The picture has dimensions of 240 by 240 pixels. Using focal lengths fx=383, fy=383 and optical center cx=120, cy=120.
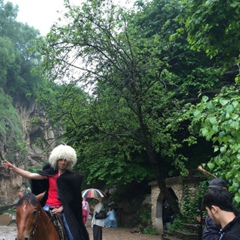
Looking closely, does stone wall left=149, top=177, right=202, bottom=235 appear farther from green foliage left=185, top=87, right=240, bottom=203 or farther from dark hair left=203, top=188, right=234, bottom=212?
dark hair left=203, top=188, right=234, bottom=212

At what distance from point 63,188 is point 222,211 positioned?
10.5 feet

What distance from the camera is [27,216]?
4.48 metres

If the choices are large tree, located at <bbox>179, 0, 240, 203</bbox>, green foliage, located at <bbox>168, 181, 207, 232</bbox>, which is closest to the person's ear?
large tree, located at <bbox>179, 0, 240, 203</bbox>

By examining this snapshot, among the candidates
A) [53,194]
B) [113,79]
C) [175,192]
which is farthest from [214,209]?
[175,192]

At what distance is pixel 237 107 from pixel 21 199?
279 cm

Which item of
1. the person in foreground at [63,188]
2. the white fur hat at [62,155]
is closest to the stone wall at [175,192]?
the person in foreground at [63,188]

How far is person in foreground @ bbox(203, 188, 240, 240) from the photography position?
2809 millimetres

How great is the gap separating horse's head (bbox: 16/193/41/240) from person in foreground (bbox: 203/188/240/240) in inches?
90.1

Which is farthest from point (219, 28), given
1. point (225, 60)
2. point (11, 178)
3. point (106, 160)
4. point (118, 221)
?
point (11, 178)

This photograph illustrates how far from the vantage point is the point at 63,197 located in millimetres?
5629

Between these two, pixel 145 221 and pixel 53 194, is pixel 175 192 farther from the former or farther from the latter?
pixel 53 194

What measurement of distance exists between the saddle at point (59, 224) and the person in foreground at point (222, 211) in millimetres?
3020

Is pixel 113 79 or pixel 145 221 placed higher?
pixel 113 79

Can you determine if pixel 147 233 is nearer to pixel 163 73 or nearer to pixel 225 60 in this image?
pixel 163 73
